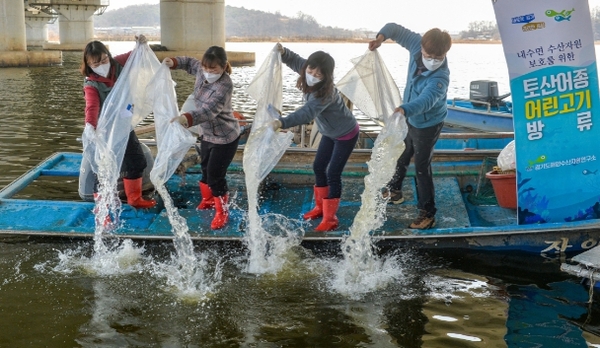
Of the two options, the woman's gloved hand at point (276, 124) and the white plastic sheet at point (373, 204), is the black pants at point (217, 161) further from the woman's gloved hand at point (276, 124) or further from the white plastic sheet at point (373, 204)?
the white plastic sheet at point (373, 204)

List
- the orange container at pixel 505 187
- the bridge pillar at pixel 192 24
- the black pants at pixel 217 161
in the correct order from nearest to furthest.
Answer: the black pants at pixel 217 161 → the orange container at pixel 505 187 → the bridge pillar at pixel 192 24

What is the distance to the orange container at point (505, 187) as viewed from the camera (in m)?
6.83

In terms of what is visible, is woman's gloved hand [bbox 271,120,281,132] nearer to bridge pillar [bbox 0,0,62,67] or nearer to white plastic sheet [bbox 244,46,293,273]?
white plastic sheet [bbox 244,46,293,273]

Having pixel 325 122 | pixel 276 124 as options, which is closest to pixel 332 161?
pixel 325 122

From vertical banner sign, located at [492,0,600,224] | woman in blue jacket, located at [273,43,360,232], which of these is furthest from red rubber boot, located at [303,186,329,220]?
vertical banner sign, located at [492,0,600,224]

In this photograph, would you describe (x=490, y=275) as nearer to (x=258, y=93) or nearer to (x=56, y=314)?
(x=258, y=93)

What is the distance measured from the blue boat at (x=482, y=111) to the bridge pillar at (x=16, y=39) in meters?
24.6

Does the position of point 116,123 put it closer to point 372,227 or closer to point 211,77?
point 211,77

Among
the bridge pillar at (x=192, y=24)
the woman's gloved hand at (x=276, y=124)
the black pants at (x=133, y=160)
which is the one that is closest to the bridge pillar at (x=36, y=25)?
the bridge pillar at (x=192, y=24)

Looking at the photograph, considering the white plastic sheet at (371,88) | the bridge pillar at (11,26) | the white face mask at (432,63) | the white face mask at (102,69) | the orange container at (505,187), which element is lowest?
the orange container at (505,187)

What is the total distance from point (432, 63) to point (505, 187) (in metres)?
1.74

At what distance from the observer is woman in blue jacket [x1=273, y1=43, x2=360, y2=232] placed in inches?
231

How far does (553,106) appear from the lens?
6.02 metres

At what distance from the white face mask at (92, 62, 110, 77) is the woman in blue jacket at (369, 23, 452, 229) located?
252 centimetres
